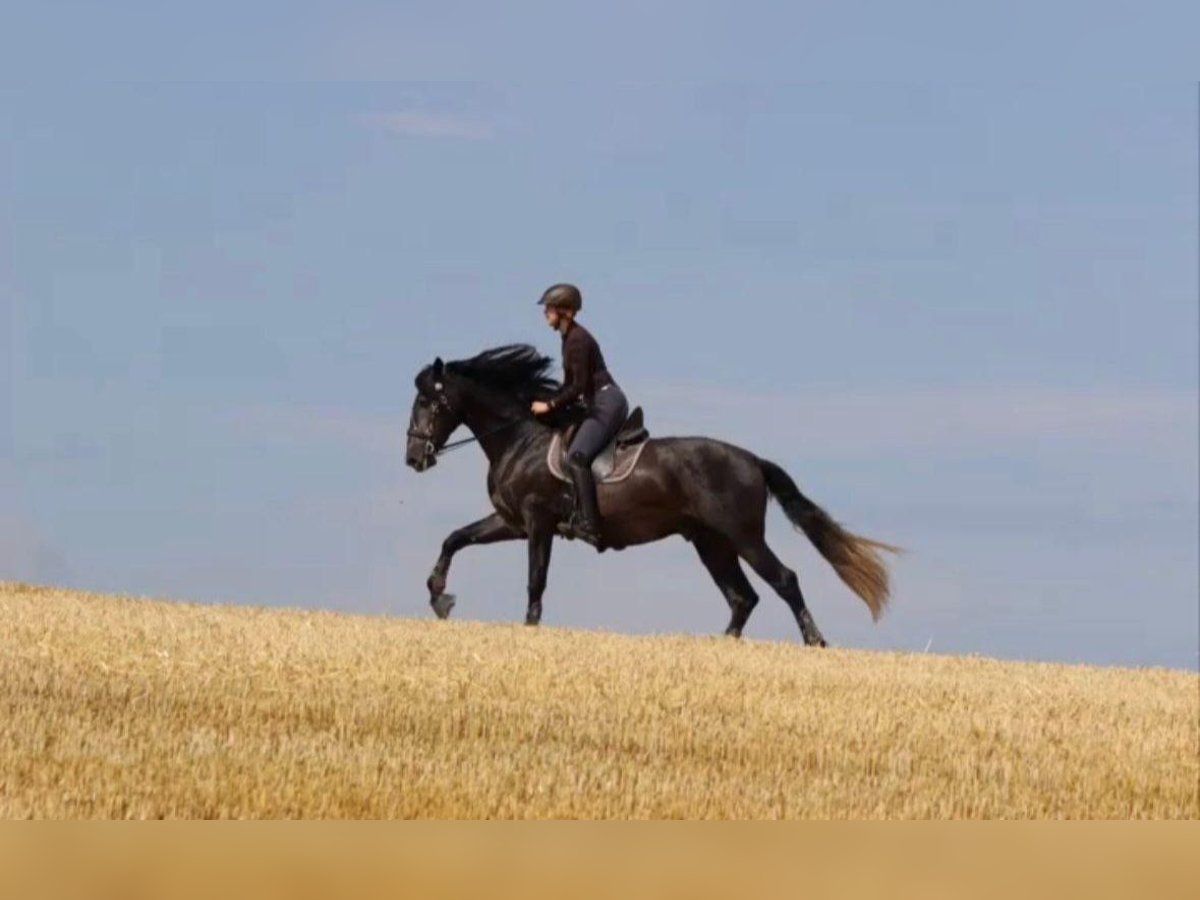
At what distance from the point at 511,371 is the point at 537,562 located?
174 centimetres

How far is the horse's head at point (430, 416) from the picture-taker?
1695 cm

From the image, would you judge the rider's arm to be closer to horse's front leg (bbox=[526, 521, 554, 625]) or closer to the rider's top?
the rider's top

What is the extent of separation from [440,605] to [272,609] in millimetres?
1397

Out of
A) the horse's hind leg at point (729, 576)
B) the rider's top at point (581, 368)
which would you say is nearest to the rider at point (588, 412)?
the rider's top at point (581, 368)

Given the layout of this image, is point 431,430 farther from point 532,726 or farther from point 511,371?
point 532,726

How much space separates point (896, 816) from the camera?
9.02 m

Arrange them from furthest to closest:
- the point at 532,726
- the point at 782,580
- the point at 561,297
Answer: the point at 782,580 → the point at 561,297 → the point at 532,726

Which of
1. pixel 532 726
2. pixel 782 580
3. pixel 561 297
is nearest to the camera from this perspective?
pixel 532 726

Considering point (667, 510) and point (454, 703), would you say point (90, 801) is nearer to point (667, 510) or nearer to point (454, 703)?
point (454, 703)

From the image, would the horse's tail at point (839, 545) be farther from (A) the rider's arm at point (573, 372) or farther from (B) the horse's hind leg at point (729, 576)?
(A) the rider's arm at point (573, 372)

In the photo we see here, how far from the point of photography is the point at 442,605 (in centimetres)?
1711

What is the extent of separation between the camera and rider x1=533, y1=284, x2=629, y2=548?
15.9 m

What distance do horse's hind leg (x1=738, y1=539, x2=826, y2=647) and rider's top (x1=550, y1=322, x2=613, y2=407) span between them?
1.85 m

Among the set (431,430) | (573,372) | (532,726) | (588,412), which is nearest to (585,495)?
(588,412)
